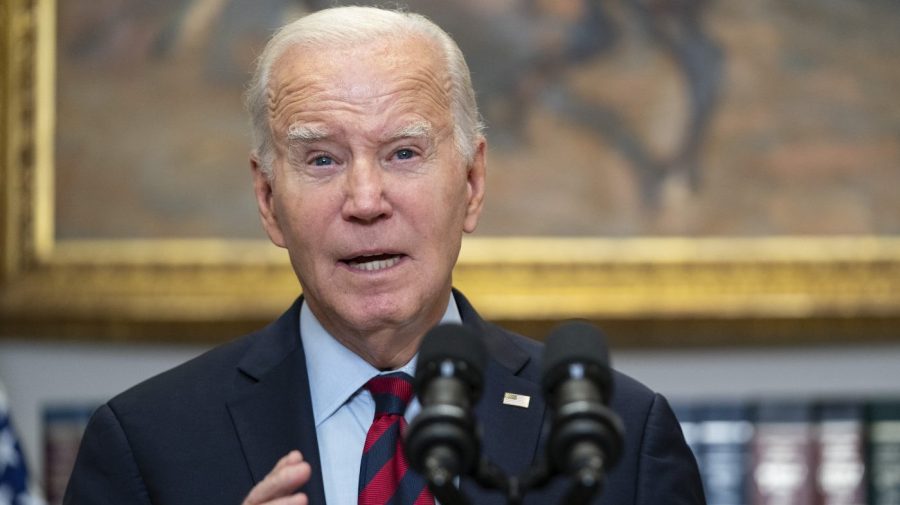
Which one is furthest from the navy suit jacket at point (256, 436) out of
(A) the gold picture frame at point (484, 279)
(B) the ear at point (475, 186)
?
(A) the gold picture frame at point (484, 279)

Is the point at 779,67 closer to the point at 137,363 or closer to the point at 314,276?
the point at 137,363

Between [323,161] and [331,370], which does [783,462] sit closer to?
[331,370]

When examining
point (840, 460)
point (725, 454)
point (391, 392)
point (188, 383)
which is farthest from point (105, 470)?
point (840, 460)

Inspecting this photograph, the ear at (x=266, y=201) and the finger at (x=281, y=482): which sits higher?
the ear at (x=266, y=201)

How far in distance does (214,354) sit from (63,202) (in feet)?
8.91

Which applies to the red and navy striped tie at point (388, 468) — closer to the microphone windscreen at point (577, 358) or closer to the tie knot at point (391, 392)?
the tie knot at point (391, 392)

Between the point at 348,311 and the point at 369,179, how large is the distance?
9.8 inches

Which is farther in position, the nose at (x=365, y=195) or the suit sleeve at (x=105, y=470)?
the suit sleeve at (x=105, y=470)

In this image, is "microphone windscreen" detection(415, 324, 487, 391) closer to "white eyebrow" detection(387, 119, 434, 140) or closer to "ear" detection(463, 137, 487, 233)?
"white eyebrow" detection(387, 119, 434, 140)

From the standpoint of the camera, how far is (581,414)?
1674 millimetres

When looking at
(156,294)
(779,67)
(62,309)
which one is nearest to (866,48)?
(779,67)

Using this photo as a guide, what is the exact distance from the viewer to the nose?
7.91 ft

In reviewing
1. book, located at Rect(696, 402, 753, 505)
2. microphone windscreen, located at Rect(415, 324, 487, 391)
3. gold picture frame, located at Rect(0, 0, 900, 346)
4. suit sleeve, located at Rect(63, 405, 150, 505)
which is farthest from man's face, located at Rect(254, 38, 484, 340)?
book, located at Rect(696, 402, 753, 505)

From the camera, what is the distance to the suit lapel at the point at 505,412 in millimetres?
2555
